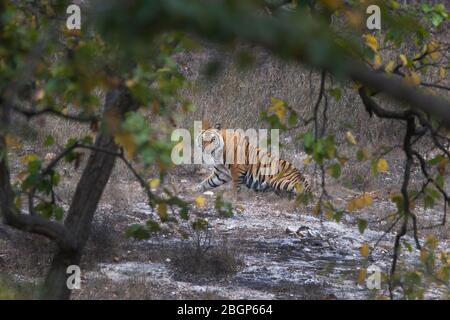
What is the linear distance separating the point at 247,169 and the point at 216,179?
57 cm

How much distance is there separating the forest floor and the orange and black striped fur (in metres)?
1.06

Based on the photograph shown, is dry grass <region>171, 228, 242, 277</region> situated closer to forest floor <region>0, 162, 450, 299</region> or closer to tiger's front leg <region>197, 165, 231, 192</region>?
forest floor <region>0, 162, 450, 299</region>

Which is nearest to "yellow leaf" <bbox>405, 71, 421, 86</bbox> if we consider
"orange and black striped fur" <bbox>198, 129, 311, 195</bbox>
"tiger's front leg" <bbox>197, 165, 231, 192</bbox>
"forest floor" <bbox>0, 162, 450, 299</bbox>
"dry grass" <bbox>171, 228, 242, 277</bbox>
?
"forest floor" <bbox>0, 162, 450, 299</bbox>

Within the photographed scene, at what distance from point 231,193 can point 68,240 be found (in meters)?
5.73

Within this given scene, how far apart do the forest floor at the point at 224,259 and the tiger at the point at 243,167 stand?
1.07 m

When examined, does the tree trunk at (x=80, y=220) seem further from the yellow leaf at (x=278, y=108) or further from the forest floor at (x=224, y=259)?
the yellow leaf at (x=278, y=108)

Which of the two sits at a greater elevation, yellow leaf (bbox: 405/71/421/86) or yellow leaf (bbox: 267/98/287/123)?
yellow leaf (bbox: 405/71/421/86)

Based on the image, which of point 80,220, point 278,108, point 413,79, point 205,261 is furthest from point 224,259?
point 413,79

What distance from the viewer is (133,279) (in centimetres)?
744

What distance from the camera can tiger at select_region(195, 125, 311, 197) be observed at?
36.8 ft

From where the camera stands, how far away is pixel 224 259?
7.99 metres

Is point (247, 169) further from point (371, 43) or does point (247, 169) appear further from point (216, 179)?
point (371, 43)

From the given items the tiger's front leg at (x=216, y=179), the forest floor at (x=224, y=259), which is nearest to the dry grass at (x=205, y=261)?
the forest floor at (x=224, y=259)
